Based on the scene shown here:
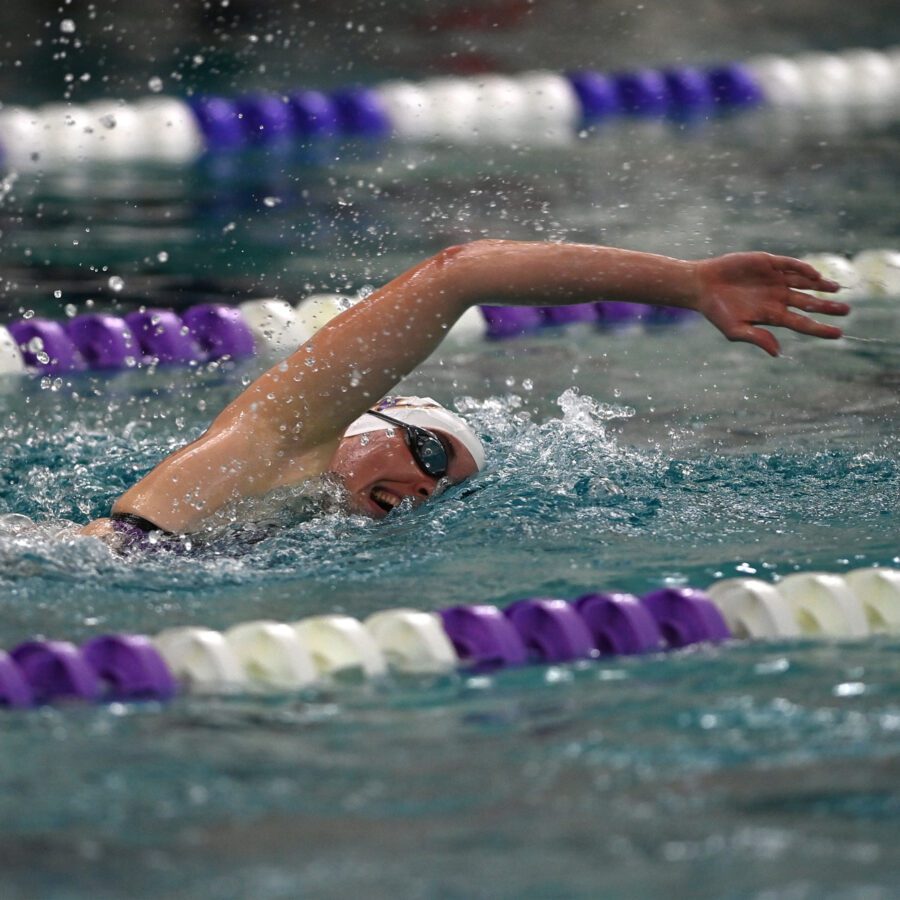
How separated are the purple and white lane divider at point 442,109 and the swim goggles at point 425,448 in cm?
378

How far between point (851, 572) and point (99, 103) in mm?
5291

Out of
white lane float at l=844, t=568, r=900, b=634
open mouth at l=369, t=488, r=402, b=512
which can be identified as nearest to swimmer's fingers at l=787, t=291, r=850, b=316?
white lane float at l=844, t=568, r=900, b=634

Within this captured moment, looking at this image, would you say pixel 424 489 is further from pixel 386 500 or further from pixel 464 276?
pixel 464 276

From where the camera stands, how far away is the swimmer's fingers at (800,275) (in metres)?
2.70

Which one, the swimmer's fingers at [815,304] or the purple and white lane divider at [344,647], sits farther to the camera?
the swimmer's fingers at [815,304]

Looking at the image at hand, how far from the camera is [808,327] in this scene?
2658 millimetres

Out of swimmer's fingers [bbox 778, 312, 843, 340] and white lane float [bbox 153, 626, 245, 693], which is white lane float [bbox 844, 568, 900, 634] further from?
white lane float [bbox 153, 626, 245, 693]

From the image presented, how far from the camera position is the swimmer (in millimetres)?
2738

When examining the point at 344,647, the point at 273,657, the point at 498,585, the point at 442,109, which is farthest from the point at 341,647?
the point at 442,109

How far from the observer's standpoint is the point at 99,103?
7.25m

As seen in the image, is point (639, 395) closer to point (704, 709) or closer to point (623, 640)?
point (623, 640)

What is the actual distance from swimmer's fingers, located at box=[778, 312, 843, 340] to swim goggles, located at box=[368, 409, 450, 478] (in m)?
0.74

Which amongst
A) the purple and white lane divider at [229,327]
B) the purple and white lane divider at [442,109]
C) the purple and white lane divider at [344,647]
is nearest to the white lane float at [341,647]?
the purple and white lane divider at [344,647]

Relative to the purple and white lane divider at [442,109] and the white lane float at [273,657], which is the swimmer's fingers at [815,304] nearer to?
the white lane float at [273,657]
